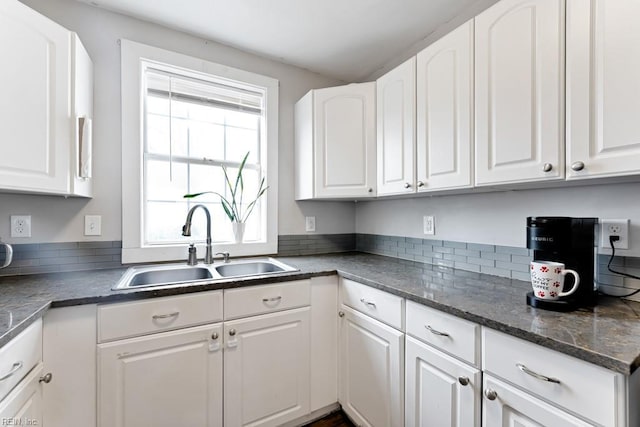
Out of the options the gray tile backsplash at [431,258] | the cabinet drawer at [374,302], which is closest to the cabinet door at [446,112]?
the gray tile backsplash at [431,258]

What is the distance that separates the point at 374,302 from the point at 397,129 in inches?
39.7

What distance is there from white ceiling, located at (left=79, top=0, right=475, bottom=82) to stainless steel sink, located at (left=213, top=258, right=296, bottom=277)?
1520mm

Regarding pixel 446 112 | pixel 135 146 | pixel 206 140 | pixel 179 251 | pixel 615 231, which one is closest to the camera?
pixel 615 231

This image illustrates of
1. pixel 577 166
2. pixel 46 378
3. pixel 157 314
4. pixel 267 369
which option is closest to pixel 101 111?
pixel 157 314

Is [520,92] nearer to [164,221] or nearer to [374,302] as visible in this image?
[374,302]

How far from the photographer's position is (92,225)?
1.65m

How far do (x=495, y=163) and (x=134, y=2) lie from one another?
209 cm

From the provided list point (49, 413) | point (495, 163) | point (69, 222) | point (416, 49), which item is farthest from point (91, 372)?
point (416, 49)

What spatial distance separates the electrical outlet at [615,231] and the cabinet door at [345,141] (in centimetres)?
113

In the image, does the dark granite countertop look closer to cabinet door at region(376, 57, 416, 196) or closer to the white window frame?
the white window frame

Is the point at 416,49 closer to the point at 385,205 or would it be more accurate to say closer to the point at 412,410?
the point at 385,205

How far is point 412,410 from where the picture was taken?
1.23 metres

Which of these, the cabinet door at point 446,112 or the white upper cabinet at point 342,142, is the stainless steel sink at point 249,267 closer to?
the white upper cabinet at point 342,142

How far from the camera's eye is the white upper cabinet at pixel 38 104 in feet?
3.69
